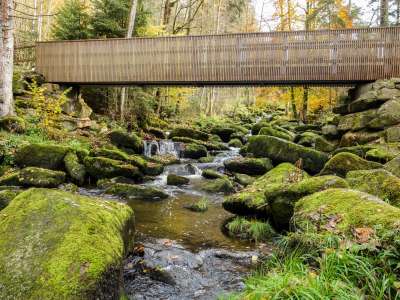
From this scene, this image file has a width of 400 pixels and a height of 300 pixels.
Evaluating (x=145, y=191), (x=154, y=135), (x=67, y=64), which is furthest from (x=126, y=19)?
(x=145, y=191)

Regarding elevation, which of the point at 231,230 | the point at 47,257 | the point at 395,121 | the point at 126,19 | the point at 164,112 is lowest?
the point at 231,230

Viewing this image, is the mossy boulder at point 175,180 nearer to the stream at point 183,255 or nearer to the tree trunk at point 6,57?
the stream at point 183,255

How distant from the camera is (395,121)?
1046 cm

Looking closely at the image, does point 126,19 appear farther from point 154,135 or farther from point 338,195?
point 338,195

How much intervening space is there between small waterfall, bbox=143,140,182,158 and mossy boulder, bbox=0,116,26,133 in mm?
4772

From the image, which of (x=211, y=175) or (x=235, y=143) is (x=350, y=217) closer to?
(x=211, y=175)

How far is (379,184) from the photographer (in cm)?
479

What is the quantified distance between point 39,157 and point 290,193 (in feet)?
23.1

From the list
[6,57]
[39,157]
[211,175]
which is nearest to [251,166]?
[211,175]

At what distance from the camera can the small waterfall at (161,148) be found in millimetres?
14820

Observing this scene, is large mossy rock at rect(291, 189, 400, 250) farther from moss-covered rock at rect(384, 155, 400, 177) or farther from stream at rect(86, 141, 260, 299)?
moss-covered rock at rect(384, 155, 400, 177)

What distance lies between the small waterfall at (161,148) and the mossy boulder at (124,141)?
61 centimetres

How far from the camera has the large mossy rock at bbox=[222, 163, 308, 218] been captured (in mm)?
6297

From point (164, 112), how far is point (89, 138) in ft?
35.7
